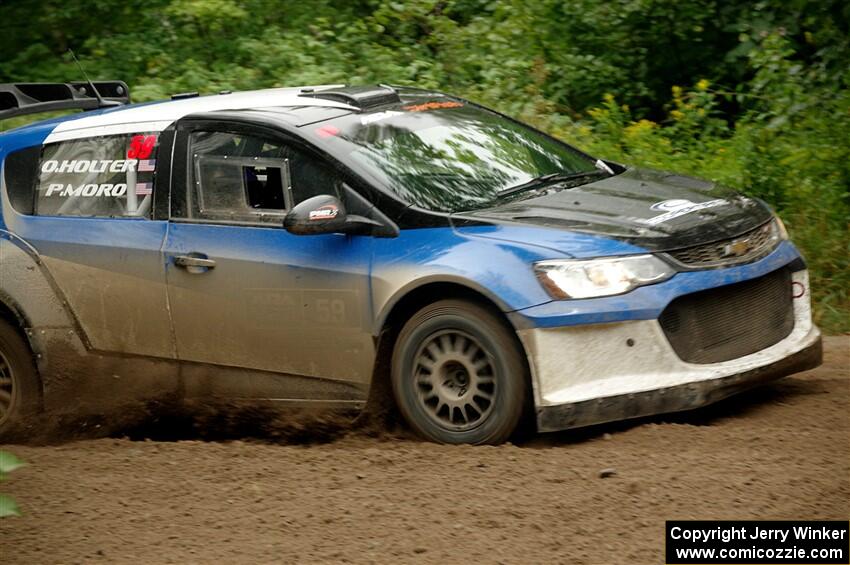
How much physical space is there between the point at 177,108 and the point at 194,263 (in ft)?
3.26

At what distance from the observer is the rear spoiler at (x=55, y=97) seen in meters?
7.05

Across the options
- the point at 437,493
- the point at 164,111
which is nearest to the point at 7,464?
the point at 437,493

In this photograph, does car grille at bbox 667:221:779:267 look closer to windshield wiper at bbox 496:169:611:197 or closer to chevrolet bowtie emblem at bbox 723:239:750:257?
chevrolet bowtie emblem at bbox 723:239:750:257

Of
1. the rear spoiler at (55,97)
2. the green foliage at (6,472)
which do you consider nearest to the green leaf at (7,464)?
the green foliage at (6,472)

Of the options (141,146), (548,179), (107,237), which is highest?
(141,146)

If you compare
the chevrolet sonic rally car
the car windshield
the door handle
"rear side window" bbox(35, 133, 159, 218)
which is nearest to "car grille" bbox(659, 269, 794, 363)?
the chevrolet sonic rally car

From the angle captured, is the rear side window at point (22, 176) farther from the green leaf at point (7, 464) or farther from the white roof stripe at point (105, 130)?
the green leaf at point (7, 464)

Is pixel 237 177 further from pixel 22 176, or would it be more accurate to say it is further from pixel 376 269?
pixel 22 176

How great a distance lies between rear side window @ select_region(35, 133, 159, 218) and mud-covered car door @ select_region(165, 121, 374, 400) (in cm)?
22

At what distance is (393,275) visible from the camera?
550 centimetres

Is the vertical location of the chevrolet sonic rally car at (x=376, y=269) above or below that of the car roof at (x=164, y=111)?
below

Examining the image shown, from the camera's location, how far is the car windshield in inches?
228

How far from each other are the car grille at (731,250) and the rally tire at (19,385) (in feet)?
11.4

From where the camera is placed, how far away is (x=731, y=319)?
548 centimetres
